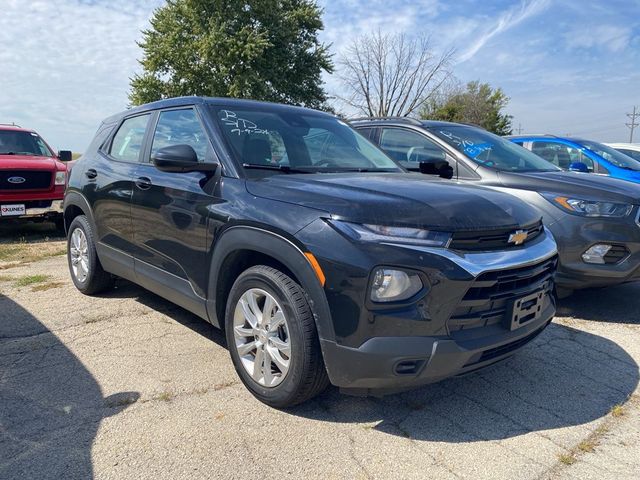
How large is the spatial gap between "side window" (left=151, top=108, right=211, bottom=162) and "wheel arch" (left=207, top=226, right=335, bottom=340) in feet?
2.39

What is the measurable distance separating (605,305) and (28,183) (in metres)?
8.25

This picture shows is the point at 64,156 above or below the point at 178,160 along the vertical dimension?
below

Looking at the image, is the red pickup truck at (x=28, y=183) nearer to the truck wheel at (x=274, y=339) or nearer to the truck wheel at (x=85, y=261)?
the truck wheel at (x=85, y=261)

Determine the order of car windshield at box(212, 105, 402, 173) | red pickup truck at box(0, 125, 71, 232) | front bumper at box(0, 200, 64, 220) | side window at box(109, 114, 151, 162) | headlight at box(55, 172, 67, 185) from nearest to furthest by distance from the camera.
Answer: car windshield at box(212, 105, 402, 173) → side window at box(109, 114, 151, 162) → red pickup truck at box(0, 125, 71, 232) → front bumper at box(0, 200, 64, 220) → headlight at box(55, 172, 67, 185)

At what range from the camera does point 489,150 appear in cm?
516

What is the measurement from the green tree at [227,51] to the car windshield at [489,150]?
19652 mm

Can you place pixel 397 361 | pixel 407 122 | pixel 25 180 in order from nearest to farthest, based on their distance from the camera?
pixel 397 361, pixel 407 122, pixel 25 180

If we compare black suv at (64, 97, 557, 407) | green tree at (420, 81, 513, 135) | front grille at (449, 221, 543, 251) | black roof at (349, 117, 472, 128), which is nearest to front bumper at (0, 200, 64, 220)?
black suv at (64, 97, 557, 407)

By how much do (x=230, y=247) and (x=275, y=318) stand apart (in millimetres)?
511

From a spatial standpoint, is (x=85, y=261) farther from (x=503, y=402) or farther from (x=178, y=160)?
(x=503, y=402)

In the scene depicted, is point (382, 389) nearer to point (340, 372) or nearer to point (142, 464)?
point (340, 372)

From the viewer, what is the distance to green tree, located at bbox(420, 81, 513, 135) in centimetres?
3472

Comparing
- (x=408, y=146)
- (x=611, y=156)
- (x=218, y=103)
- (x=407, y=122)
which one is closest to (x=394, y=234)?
(x=218, y=103)

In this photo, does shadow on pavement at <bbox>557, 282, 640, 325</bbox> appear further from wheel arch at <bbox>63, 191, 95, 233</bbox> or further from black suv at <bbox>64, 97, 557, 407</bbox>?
wheel arch at <bbox>63, 191, 95, 233</bbox>
